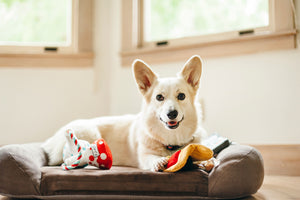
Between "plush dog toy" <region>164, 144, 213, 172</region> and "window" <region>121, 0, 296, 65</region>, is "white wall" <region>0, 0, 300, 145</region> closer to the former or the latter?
"window" <region>121, 0, 296, 65</region>

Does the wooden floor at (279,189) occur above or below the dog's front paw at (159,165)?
below

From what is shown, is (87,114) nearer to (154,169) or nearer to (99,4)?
(99,4)

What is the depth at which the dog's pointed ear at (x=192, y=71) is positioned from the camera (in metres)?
1.89

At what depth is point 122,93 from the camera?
10.3 ft

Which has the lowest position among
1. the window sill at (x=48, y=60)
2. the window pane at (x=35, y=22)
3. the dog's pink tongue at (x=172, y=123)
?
the dog's pink tongue at (x=172, y=123)

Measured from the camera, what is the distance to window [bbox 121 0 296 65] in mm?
2431

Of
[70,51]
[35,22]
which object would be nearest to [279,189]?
[70,51]

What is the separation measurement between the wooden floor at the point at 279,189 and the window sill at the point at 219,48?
1.05 m

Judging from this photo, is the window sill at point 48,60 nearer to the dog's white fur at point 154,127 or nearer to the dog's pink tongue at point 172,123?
the dog's white fur at point 154,127

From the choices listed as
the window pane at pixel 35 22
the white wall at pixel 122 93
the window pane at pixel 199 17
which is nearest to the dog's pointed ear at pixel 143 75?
the white wall at pixel 122 93

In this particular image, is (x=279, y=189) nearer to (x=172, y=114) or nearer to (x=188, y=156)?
(x=188, y=156)

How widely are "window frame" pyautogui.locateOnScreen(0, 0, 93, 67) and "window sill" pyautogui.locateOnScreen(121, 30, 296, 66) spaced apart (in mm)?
439

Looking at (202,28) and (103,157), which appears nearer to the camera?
(103,157)

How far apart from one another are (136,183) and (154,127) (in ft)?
1.43
